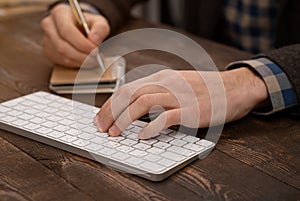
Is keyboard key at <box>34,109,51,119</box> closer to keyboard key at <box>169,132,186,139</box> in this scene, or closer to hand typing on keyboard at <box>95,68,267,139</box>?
hand typing on keyboard at <box>95,68,267,139</box>

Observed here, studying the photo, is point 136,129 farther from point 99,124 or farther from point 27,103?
point 27,103

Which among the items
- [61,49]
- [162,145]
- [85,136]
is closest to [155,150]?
[162,145]

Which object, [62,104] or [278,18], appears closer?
[62,104]

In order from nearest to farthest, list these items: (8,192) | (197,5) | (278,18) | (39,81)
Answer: (8,192), (39,81), (278,18), (197,5)

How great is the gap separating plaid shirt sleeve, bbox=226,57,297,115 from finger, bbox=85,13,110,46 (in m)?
0.39

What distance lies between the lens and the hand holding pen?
1.20 meters

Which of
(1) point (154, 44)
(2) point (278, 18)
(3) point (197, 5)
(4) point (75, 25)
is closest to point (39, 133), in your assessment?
(4) point (75, 25)

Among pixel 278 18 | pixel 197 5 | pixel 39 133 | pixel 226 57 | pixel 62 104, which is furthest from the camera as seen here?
pixel 197 5

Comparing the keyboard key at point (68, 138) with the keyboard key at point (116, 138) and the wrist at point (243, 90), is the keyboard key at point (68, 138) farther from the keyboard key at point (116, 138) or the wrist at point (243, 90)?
the wrist at point (243, 90)

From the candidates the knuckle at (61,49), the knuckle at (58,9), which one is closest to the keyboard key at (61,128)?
the knuckle at (61,49)

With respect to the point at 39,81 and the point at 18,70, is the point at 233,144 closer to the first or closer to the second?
the point at 39,81

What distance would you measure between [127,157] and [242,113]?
27 centimetres

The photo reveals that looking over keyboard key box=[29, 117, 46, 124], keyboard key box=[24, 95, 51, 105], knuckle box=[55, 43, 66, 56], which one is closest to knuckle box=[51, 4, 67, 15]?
knuckle box=[55, 43, 66, 56]

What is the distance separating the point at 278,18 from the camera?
62.2 inches
